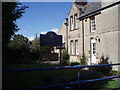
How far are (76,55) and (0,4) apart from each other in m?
14.2

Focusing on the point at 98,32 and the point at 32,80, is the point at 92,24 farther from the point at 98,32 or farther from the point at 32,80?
the point at 32,80

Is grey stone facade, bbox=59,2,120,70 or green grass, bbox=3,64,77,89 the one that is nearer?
green grass, bbox=3,64,77,89

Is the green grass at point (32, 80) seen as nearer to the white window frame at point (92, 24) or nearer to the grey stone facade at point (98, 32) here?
the grey stone facade at point (98, 32)

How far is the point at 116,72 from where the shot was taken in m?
12.5

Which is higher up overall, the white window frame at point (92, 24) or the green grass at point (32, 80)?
the white window frame at point (92, 24)

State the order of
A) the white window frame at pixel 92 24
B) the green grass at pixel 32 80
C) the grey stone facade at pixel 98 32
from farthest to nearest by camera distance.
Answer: the white window frame at pixel 92 24 → the grey stone facade at pixel 98 32 → the green grass at pixel 32 80

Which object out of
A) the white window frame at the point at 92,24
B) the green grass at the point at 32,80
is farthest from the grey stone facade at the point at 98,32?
the green grass at the point at 32,80

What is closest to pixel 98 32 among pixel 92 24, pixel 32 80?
pixel 92 24

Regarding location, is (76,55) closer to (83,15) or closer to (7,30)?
(83,15)

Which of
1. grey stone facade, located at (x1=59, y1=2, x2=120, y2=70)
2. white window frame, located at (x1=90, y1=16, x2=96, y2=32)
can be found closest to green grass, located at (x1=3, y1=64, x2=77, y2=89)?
grey stone facade, located at (x1=59, y1=2, x2=120, y2=70)

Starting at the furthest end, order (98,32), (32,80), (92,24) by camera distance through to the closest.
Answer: (92,24) < (98,32) < (32,80)

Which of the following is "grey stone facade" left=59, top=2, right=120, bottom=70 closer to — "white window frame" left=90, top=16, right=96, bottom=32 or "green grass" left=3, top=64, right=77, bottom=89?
"white window frame" left=90, top=16, right=96, bottom=32

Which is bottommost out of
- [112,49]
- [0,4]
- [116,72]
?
[116,72]

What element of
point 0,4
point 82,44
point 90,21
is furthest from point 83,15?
point 0,4
